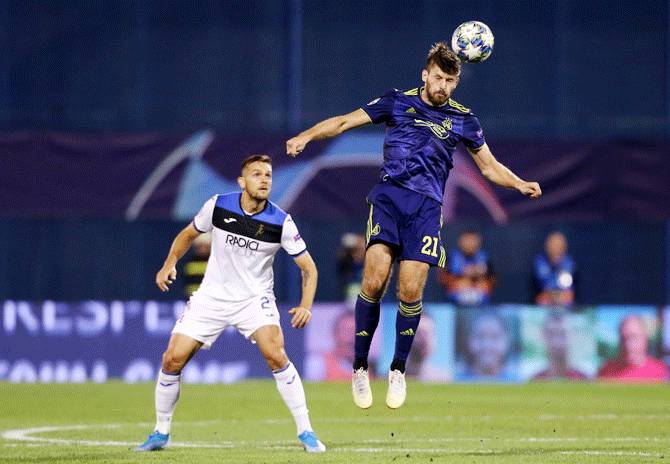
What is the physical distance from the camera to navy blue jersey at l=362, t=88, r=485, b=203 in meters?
8.18

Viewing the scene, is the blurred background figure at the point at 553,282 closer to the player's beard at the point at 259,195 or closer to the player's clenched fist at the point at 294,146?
the player's beard at the point at 259,195

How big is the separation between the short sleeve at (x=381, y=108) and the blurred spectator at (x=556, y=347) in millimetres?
8193

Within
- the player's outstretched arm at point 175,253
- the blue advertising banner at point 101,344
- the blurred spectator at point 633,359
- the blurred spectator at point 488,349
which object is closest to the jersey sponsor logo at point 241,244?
the player's outstretched arm at point 175,253

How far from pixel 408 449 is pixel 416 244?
62.5 inches

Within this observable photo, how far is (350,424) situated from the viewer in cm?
1067

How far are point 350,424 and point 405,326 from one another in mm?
2689

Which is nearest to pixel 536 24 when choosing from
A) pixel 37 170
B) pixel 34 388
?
pixel 37 170

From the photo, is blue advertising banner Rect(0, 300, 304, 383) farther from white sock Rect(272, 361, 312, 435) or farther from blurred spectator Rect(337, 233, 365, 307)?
white sock Rect(272, 361, 312, 435)

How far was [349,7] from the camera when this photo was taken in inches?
834

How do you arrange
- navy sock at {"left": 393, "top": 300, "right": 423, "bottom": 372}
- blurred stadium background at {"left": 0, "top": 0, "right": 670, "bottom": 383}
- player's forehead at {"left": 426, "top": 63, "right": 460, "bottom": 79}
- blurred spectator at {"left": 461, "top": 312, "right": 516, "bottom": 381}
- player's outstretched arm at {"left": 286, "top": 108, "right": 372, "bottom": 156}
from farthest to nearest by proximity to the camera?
blurred stadium background at {"left": 0, "top": 0, "right": 670, "bottom": 383} < blurred spectator at {"left": 461, "top": 312, "right": 516, "bottom": 381} < navy sock at {"left": 393, "top": 300, "right": 423, "bottom": 372} < player's forehead at {"left": 426, "top": 63, "right": 460, "bottom": 79} < player's outstretched arm at {"left": 286, "top": 108, "right": 372, "bottom": 156}

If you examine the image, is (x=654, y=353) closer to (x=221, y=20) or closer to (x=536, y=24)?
(x=536, y=24)

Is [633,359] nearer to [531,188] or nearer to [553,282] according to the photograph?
[553,282]

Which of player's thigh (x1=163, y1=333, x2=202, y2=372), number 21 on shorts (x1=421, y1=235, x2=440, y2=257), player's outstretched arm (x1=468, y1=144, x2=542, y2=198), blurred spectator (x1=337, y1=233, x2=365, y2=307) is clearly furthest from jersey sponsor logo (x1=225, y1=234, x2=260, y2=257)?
blurred spectator (x1=337, y1=233, x2=365, y2=307)

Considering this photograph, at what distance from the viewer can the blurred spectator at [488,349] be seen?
51.5 feet
